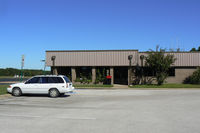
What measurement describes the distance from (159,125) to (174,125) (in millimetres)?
520

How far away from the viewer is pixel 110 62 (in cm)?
2991

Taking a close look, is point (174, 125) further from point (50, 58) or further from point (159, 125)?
point (50, 58)

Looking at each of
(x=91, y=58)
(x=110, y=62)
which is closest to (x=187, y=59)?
(x=110, y=62)

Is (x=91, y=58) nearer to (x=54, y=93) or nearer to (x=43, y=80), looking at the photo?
(x=43, y=80)

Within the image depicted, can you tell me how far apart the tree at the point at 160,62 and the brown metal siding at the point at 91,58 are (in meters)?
2.59

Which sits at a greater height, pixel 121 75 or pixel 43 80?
pixel 121 75

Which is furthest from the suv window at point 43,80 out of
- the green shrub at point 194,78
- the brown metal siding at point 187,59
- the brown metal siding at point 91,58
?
the green shrub at point 194,78

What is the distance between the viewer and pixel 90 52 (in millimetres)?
30438

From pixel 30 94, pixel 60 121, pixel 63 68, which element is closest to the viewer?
pixel 60 121

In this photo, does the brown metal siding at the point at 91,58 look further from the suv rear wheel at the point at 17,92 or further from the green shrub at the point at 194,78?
the suv rear wheel at the point at 17,92

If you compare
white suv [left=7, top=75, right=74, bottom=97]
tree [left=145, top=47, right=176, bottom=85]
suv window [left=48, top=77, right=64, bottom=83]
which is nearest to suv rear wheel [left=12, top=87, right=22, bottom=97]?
white suv [left=7, top=75, right=74, bottom=97]

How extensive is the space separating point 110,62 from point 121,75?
4517 mm

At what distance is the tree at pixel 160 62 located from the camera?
1069 inches

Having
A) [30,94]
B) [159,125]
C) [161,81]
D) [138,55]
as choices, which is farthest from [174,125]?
[138,55]
